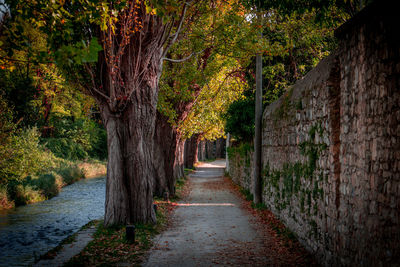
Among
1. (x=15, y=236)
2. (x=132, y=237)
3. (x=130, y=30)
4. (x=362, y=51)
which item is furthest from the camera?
(x=15, y=236)

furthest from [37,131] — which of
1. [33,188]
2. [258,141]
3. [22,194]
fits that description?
[258,141]

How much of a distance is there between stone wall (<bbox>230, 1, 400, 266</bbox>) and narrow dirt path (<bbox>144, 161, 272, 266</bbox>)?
1177mm

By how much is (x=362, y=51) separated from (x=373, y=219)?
2.09m

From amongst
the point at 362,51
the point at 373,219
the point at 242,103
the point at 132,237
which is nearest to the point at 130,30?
the point at 132,237

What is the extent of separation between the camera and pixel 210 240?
8.05 metres

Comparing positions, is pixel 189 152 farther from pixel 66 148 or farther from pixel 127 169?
pixel 127 169

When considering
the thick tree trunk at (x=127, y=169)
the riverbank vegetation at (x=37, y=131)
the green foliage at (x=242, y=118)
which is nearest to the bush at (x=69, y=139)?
the riverbank vegetation at (x=37, y=131)

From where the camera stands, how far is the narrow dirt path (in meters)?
6.47

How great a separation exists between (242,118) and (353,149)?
44.9 feet

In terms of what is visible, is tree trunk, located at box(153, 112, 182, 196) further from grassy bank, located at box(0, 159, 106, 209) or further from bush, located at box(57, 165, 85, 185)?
bush, located at box(57, 165, 85, 185)

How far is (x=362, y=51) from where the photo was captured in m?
4.37

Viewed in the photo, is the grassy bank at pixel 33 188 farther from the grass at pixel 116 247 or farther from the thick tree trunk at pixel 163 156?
the grass at pixel 116 247

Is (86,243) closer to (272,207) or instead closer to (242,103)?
(272,207)

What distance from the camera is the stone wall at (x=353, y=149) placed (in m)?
3.59
